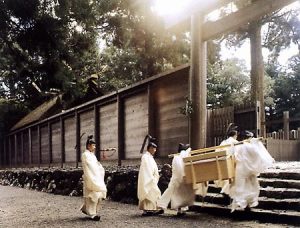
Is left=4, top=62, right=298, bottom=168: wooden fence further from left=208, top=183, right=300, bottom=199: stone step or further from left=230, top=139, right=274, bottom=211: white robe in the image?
left=230, top=139, right=274, bottom=211: white robe

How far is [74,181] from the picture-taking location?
1452 centimetres

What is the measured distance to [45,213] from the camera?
384 inches

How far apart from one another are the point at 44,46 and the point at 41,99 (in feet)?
61.2

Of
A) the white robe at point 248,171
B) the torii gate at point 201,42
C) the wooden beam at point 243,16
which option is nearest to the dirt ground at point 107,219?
the white robe at point 248,171

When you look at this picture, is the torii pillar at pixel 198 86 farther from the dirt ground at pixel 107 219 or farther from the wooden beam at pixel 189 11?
the dirt ground at pixel 107 219

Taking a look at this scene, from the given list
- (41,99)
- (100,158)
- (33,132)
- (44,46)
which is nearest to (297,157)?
(100,158)

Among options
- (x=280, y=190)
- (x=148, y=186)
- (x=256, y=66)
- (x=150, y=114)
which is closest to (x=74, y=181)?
(x=150, y=114)

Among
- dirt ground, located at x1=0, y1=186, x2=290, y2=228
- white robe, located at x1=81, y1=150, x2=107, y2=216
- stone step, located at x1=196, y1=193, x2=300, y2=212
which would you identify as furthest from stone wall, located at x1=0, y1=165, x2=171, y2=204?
white robe, located at x1=81, y1=150, x2=107, y2=216

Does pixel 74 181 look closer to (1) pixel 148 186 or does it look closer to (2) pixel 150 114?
(2) pixel 150 114

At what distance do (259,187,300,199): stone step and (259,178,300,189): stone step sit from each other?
0.58ft

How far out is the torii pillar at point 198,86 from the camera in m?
9.74

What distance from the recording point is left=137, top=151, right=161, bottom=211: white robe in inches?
345

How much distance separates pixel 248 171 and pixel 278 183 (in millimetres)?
1142

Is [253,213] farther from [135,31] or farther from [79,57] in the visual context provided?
[135,31]
